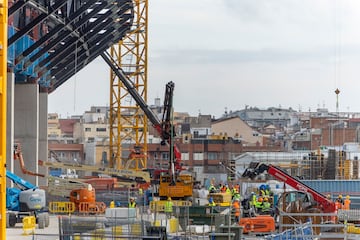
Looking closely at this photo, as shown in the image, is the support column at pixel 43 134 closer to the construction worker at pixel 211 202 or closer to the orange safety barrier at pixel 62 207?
the orange safety barrier at pixel 62 207

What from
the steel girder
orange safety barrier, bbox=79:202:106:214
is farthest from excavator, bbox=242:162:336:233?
the steel girder

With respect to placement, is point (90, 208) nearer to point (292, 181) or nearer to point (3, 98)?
point (292, 181)

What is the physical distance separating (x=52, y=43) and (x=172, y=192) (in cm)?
1160

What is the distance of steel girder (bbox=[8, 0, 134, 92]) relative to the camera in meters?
40.3

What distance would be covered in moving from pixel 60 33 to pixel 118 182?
12519 mm

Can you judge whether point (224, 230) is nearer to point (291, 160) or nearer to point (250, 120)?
point (291, 160)

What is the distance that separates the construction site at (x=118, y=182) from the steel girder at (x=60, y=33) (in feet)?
0.29

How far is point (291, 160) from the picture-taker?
8094 centimetres

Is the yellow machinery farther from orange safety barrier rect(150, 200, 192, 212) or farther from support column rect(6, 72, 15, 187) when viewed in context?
support column rect(6, 72, 15, 187)

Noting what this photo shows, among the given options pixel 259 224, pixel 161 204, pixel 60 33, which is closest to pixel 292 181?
pixel 259 224

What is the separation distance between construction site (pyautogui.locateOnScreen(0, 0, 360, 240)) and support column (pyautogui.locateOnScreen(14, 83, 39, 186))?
63 millimetres

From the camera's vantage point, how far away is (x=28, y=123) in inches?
1989

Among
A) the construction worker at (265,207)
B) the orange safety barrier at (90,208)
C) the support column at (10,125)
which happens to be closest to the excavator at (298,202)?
the construction worker at (265,207)

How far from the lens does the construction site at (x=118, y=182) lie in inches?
947
